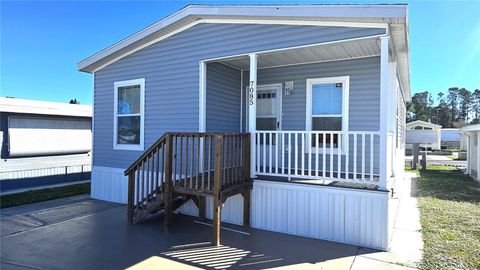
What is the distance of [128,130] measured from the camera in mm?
7289

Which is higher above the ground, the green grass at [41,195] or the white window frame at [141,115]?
the white window frame at [141,115]

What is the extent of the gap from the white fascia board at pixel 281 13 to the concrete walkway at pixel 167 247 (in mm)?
3318

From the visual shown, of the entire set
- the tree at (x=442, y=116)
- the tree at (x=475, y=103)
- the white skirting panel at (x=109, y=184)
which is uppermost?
the tree at (x=475, y=103)

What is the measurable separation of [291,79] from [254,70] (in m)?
1.64

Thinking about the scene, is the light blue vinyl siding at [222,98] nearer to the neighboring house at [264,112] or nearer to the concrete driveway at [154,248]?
the neighboring house at [264,112]

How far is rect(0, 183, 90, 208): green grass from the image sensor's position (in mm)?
7195

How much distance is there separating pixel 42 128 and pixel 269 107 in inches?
314

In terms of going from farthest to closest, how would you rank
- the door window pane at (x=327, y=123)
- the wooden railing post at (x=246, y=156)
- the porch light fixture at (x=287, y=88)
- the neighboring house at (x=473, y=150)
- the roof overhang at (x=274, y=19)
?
the neighboring house at (x=473, y=150), the porch light fixture at (x=287, y=88), the door window pane at (x=327, y=123), the wooden railing post at (x=246, y=156), the roof overhang at (x=274, y=19)

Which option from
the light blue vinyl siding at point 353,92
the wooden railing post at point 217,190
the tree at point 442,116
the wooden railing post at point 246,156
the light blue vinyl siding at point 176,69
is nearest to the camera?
the wooden railing post at point 217,190

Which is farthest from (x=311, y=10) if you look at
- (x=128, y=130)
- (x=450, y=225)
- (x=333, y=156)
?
(x=128, y=130)

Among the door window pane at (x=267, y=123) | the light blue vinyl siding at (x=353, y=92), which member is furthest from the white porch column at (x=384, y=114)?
the door window pane at (x=267, y=123)

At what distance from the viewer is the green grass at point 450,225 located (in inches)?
152

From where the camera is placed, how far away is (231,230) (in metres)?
5.16

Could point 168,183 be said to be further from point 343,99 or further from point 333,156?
point 343,99
